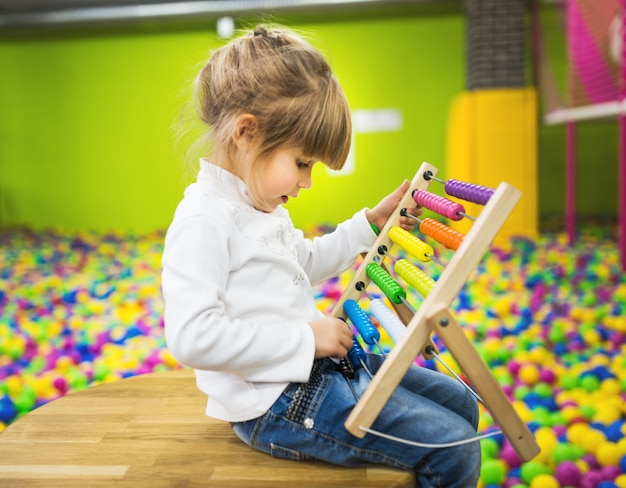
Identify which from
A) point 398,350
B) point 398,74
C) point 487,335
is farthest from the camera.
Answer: point 398,74

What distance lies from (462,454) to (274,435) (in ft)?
0.87

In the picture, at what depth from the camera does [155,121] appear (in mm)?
5891

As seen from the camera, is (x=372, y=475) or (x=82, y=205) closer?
(x=372, y=475)

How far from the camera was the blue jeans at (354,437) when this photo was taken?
3.02 ft

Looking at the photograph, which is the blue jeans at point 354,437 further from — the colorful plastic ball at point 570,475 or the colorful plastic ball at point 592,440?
the colorful plastic ball at point 592,440

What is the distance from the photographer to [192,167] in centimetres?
113

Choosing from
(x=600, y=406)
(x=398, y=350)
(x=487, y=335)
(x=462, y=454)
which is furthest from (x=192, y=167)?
(x=487, y=335)

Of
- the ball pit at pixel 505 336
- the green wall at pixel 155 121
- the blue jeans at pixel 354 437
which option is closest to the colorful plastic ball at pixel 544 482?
the ball pit at pixel 505 336

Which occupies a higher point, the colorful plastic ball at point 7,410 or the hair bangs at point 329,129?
the hair bangs at point 329,129

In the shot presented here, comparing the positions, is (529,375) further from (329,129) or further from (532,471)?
(329,129)

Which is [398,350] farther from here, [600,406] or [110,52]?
[110,52]

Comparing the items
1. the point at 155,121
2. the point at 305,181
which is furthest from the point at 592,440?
the point at 155,121

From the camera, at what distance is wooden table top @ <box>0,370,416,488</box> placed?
90cm

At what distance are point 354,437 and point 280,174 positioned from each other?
40 centimetres
